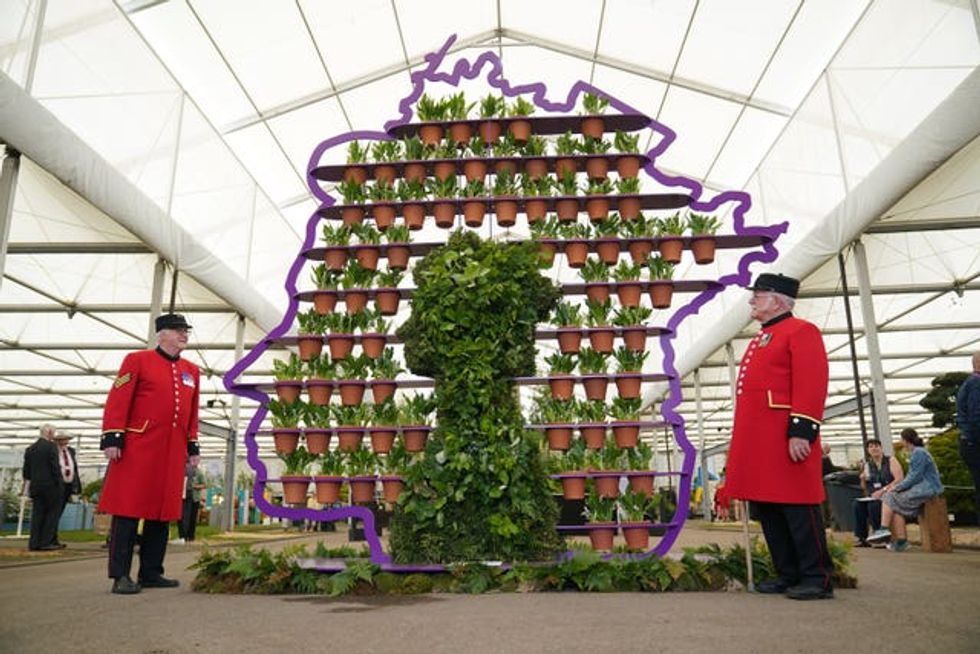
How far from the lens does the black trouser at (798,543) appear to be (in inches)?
127

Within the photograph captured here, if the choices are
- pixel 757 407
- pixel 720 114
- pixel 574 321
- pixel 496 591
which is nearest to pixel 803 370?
pixel 757 407

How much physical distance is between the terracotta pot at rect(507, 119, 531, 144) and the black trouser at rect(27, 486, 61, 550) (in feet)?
22.9

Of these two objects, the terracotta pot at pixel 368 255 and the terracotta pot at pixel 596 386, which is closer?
the terracotta pot at pixel 596 386

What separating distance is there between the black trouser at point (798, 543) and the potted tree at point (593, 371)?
4.03 feet

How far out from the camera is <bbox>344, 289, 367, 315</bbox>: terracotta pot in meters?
4.59

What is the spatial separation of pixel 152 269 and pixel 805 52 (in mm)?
9101

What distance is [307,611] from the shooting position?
10.2 ft

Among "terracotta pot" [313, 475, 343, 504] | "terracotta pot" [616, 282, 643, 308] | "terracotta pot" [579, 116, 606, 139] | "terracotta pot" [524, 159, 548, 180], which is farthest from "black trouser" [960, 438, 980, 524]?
"terracotta pot" [313, 475, 343, 504]

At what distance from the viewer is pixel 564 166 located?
187 inches

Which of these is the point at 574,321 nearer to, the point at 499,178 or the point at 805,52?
the point at 499,178

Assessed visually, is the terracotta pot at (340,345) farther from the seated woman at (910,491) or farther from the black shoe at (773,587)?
the seated woman at (910,491)

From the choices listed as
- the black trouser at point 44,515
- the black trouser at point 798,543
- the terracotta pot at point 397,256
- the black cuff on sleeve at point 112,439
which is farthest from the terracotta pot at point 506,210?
the black trouser at point 44,515

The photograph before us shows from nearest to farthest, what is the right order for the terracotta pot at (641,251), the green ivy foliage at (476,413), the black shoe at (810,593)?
1. the black shoe at (810,593)
2. the green ivy foliage at (476,413)
3. the terracotta pot at (641,251)

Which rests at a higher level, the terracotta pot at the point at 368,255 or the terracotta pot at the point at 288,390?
the terracotta pot at the point at 368,255
